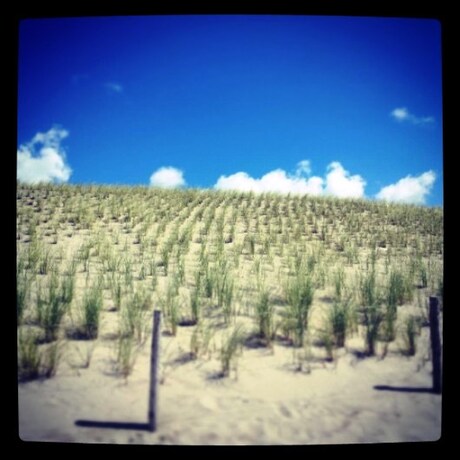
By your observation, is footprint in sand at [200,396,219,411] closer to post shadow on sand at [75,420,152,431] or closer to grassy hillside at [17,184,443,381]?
grassy hillside at [17,184,443,381]

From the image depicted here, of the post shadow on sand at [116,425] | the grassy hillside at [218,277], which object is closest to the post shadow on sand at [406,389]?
the grassy hillside at [218,277]

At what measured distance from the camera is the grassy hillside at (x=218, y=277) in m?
4.62

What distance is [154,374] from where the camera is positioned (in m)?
3.54

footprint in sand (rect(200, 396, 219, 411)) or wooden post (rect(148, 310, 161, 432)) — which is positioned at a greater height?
wooden post (rect(148, 310, 161, 432))

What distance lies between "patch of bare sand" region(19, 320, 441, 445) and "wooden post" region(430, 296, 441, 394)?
0.09 m

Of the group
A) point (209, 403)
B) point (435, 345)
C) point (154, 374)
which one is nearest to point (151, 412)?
point (154, 374)

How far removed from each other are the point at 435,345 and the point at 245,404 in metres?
2.13

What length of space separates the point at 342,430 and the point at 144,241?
18.0ft

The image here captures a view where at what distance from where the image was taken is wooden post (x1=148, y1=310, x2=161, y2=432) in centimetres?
351

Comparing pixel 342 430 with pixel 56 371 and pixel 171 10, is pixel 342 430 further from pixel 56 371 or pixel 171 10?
pixel 171 10

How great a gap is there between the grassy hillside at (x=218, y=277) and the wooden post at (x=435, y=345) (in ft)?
1.66

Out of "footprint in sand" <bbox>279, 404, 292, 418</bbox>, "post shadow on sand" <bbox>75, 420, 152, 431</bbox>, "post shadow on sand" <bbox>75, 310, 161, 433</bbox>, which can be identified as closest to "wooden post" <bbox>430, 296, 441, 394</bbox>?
"footprint in sand" <bbox>279, 404, 292, 418</bbox>

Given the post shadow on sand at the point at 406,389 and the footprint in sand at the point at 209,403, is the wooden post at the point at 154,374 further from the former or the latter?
the post shadow on sand at the point at 406,389
